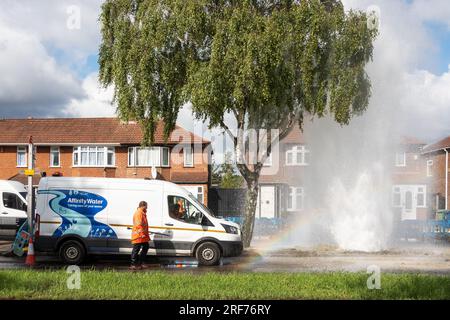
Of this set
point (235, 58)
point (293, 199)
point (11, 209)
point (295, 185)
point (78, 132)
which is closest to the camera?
point (235, 58)

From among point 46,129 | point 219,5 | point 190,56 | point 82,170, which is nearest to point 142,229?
point 190,56

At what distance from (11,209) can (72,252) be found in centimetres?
770

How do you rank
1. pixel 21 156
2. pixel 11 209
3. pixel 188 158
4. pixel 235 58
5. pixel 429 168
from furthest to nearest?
pixel 429 168 → pixel 21 156 → pixel 188 158 → pixel 11 209 → pixel 235 58

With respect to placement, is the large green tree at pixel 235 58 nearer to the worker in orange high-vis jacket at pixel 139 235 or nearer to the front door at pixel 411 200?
the worker in orange high-vis jacket at pixel 139 235

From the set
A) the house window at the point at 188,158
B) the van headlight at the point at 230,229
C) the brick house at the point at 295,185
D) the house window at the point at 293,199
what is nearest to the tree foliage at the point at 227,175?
the brick house at the point at 295,185

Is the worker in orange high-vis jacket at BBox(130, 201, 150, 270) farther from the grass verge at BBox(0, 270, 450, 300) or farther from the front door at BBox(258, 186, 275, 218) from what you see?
the front door at BBox(258, 186, 275, 218)

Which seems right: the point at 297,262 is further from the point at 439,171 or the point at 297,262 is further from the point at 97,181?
the point at 439,171

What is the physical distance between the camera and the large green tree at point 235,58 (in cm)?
1817

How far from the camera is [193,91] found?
18.3 metres

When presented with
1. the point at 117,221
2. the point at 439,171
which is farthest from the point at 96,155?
the point at 439,171

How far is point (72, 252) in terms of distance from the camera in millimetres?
15766

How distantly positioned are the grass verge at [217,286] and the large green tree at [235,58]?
25.7 feet
